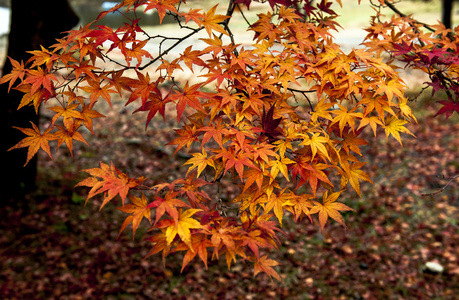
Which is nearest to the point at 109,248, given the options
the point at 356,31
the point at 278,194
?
the point at 278,194

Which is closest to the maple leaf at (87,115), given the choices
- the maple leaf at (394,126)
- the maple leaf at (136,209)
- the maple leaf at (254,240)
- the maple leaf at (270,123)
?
the maple leaf at (136,209)

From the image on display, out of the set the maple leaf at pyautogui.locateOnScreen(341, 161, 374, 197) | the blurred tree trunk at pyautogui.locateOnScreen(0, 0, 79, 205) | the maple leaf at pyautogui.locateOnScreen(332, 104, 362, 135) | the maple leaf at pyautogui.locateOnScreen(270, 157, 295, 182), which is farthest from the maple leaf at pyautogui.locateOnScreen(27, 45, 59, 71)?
the blurred tree trunk at pyautogui.locateOnScreen(0, 0, 79, 205)

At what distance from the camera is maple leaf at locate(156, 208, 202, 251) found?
144cm

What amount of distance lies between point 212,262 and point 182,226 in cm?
327

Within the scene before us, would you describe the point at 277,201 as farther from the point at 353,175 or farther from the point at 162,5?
the point at 162,5

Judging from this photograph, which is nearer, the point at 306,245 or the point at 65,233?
the point at 65,233

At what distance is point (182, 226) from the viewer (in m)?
1.49

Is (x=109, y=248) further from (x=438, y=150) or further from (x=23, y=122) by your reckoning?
(x=438, y=150)

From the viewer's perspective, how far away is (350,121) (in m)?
1.75

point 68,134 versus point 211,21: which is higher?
point 211,21

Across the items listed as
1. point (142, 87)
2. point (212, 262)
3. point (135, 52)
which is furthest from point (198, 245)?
point (212, 262)

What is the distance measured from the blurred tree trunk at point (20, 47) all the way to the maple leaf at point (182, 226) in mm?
3405

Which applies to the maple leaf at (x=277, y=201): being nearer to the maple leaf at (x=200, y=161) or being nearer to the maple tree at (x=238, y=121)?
the maple tree at (x=238, y=121)

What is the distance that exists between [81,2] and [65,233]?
83.8 ft
